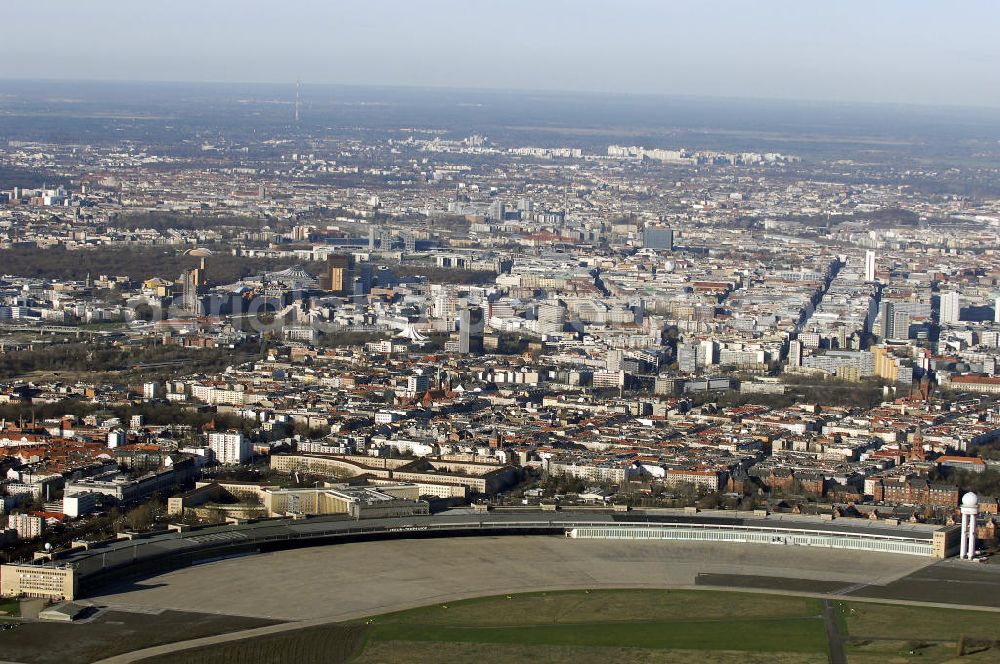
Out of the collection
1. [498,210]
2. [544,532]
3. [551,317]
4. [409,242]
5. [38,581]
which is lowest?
[498,210]

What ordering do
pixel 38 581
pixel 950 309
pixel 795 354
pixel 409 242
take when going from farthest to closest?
pixel 409 242, pixel 950 309, pixel 795 354, pixel 38 581

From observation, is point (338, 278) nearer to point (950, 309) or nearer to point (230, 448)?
point (950, 309)

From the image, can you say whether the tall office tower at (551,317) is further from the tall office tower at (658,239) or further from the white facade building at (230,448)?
the tall office tower at (658,239)

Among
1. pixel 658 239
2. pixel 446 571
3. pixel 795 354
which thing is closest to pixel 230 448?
pixel 446 571

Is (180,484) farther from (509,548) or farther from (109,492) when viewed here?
(509,548)

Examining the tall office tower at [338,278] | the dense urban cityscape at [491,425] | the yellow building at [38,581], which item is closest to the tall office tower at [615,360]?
the dense urban cityscape at [491,425]

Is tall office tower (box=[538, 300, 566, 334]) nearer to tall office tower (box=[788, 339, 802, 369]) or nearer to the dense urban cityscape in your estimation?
the dense urban cityscape
